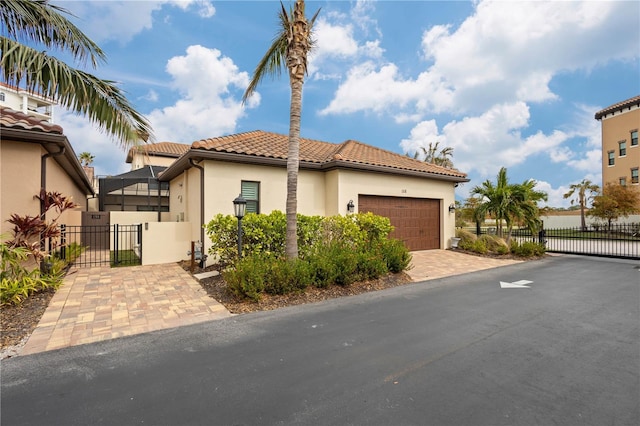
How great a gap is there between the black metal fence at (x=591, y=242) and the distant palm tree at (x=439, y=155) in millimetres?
16502

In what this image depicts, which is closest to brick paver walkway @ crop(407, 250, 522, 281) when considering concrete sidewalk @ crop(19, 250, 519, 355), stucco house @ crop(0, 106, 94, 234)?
concrete sidewalk @ crop(19, 250, 519, 355)

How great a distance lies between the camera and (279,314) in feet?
18.2

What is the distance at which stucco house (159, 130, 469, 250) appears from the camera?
968 centimetres

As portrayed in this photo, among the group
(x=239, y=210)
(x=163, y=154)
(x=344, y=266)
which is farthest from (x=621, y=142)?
(x=163, y=154)

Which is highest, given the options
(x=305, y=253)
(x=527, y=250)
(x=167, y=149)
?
(x=167, y=149)

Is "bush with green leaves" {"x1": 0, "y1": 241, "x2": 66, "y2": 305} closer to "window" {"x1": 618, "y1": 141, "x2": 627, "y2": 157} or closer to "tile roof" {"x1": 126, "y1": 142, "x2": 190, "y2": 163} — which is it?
"tile roof" {"x1": 126, "y1": 142, "x2": 190, "y2": 163}

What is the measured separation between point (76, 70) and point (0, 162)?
2816 millimetres

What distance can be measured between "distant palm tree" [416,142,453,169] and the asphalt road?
35.9m

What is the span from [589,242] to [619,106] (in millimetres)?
18711

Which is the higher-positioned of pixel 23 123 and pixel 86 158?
pixel 86 158

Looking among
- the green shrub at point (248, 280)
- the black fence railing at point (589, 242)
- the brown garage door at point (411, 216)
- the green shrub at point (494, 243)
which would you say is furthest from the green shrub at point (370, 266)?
the black fence railing at point (589, 242)

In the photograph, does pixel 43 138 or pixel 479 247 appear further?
pixel 479 247

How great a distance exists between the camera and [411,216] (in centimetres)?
1360

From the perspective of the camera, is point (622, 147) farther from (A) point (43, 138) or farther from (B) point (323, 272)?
(A) point (43, 138)
